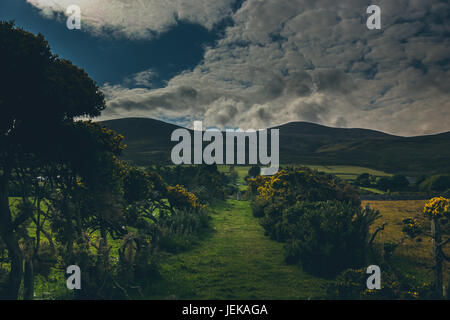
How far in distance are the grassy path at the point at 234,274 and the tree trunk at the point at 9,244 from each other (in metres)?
4.00

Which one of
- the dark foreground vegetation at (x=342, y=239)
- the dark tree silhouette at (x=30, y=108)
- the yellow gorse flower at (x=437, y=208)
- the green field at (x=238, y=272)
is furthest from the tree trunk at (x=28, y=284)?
the yellow gorse flower at (x=437, y=208)

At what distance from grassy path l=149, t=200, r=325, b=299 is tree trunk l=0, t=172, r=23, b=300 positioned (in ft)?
13.1

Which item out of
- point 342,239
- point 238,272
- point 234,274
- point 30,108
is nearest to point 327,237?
point 342,239

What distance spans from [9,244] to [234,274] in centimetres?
783

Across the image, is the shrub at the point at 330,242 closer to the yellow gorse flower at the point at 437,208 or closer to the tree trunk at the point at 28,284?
the yellow gorse flower at the point at 437,208

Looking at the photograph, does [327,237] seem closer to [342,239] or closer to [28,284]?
[342,239]

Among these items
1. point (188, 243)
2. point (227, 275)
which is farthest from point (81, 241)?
point (188, 243)

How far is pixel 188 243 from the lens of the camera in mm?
16062

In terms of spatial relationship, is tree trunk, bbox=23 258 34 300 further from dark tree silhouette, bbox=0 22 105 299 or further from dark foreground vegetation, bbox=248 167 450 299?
dark foreground vegetation, bbox=248 167 450 299

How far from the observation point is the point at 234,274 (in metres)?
11.4

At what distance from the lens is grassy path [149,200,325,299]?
31.4ft
